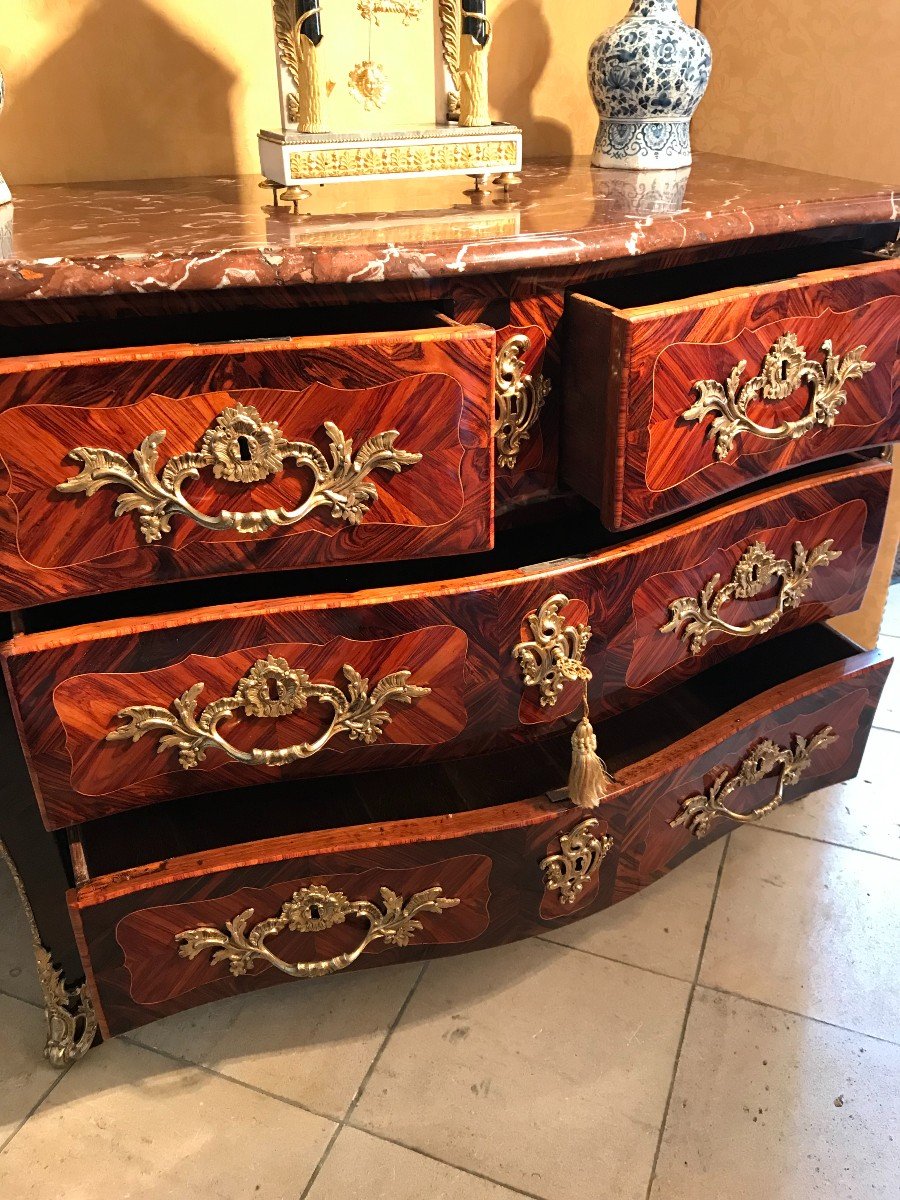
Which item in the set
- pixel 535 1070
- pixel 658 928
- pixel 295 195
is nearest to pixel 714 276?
pixel 295 195

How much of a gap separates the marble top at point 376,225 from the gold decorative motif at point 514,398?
0.08 m

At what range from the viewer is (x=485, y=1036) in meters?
1.12

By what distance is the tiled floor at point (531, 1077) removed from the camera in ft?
3.24

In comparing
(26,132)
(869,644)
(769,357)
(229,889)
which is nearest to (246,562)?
(229,889)

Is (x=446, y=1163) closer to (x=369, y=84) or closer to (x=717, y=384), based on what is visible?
(x=717, y=384)

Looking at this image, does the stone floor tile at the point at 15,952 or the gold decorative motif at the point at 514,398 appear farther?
the stone floor tile at the point at 15,952

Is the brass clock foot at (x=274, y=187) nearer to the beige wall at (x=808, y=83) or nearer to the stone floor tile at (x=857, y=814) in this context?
the beige wall at (x=808, y=83)

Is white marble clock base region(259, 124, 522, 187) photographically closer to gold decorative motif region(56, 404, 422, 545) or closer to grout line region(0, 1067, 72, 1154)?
gold decorative motif region(56, 404, 422, 545)

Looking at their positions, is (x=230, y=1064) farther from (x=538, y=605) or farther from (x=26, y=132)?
(x=26, y=132)

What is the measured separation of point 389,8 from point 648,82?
314 millimetres

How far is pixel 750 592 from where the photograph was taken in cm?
106

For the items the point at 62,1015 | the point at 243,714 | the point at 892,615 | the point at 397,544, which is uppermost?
the point at 397,544

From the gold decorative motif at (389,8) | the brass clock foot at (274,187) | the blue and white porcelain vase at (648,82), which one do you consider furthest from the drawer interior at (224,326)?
the blue and white porcelain vase at (648,82)

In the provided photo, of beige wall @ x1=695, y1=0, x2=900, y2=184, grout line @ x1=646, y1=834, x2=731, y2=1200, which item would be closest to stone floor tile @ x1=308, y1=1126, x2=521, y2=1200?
grout line @ x1=646, y1=834, x2=731, y2=1200
